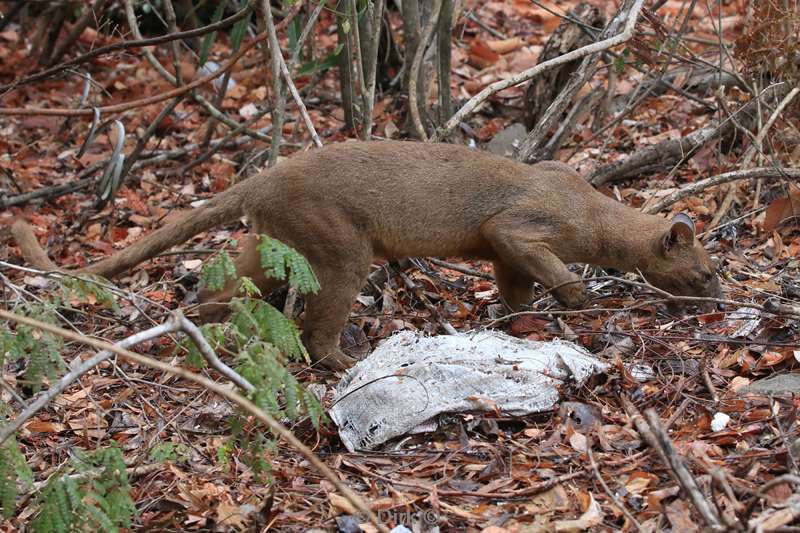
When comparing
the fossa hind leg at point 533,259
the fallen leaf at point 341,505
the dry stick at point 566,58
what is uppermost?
the dry stick at point 566,58

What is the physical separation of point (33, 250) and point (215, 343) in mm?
2302

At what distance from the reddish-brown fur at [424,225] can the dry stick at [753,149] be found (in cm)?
81

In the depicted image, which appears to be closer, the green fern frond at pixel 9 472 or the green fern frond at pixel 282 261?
the green fern frond at pixel 9 472

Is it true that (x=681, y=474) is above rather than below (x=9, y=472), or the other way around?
above

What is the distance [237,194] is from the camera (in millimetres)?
5910

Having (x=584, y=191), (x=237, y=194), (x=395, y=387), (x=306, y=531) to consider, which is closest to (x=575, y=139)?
(x=584, y=191)

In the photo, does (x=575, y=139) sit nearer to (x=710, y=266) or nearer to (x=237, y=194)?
(x=710, y=266)

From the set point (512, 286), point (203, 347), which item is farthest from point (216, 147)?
point (203, 347)

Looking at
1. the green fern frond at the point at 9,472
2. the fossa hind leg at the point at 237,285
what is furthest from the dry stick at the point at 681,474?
the fossa hind leg at the point at 237,285

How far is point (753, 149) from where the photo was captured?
Result: 695 cm

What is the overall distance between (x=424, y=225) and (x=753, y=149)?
2575mm

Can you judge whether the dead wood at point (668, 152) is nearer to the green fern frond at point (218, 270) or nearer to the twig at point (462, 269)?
the twig at point (462, 269)

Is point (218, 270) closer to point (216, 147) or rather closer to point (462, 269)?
point (462, 269)

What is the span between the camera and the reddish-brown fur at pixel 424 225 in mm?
5777
